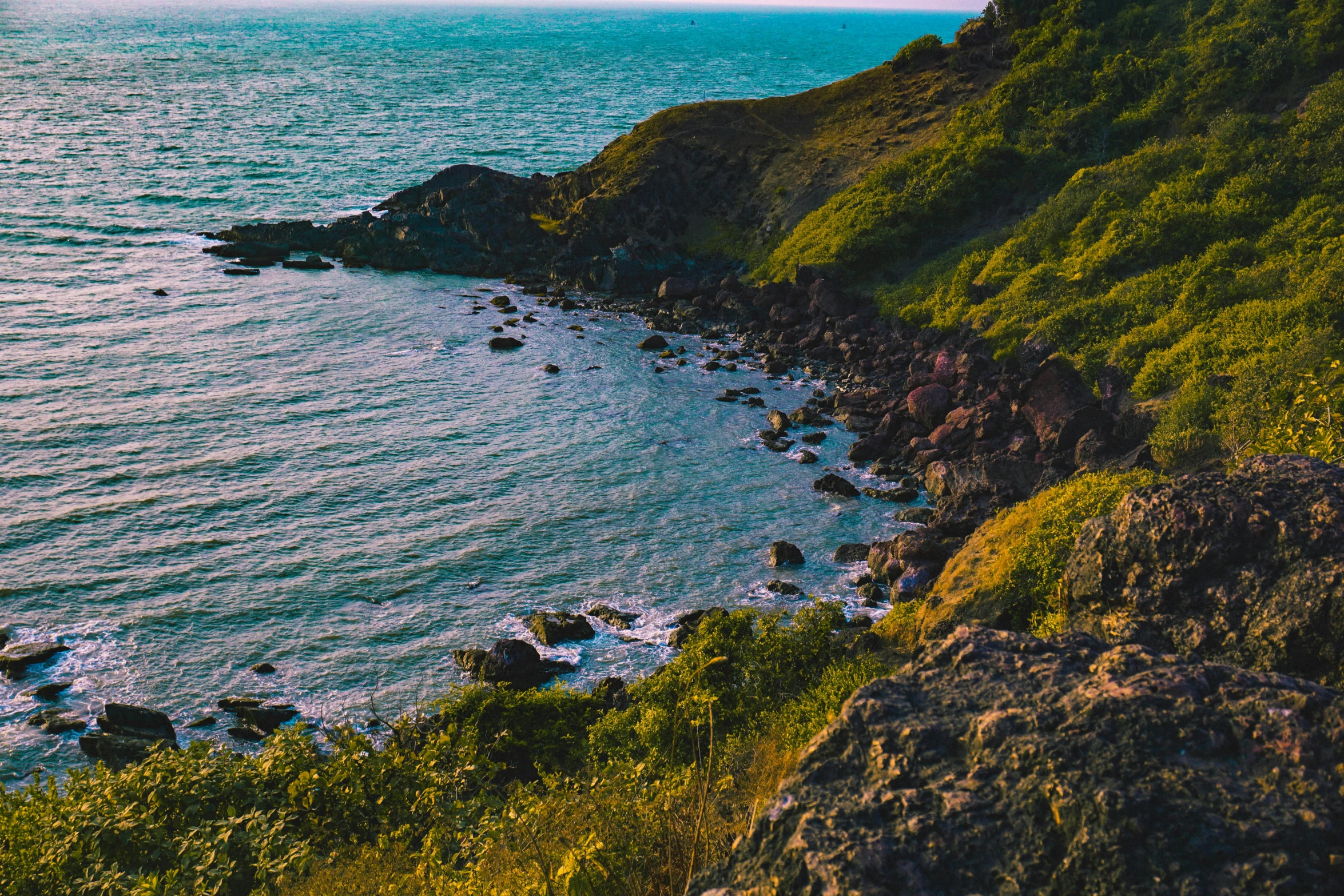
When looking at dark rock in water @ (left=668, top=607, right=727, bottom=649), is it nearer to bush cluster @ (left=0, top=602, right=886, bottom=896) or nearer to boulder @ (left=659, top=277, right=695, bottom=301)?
bush cluster @ (left=0, top=602, right=886, bottom=896)

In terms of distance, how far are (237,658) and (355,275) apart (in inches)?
1707

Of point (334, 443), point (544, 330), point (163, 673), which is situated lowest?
point (163, 673)

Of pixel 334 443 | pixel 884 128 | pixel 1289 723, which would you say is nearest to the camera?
pixel 1289 723

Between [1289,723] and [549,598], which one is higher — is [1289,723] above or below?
above

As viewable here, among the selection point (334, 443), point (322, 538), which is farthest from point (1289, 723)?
point (334, 443)

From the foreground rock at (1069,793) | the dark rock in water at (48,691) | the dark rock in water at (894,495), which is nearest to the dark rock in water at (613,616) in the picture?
the dark rock in water at (894,495)

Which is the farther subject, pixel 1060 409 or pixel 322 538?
pixel 1060 409

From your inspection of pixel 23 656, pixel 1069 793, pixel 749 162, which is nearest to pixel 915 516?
pixel 1069 793

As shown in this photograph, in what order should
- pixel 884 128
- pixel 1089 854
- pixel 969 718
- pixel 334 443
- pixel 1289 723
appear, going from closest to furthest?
pixel 1089 854 → pixel 1289 723 → pixel 969 718 → pixel 334 443 → pixel 884 128

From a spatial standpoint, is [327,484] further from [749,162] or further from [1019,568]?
[749,162]

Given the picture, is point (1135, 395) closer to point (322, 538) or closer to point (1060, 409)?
Result: point (1060, 409)

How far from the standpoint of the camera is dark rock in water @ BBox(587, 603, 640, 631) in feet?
90.8

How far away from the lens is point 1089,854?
19.7ft

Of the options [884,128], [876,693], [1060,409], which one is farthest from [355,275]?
[876,693]
